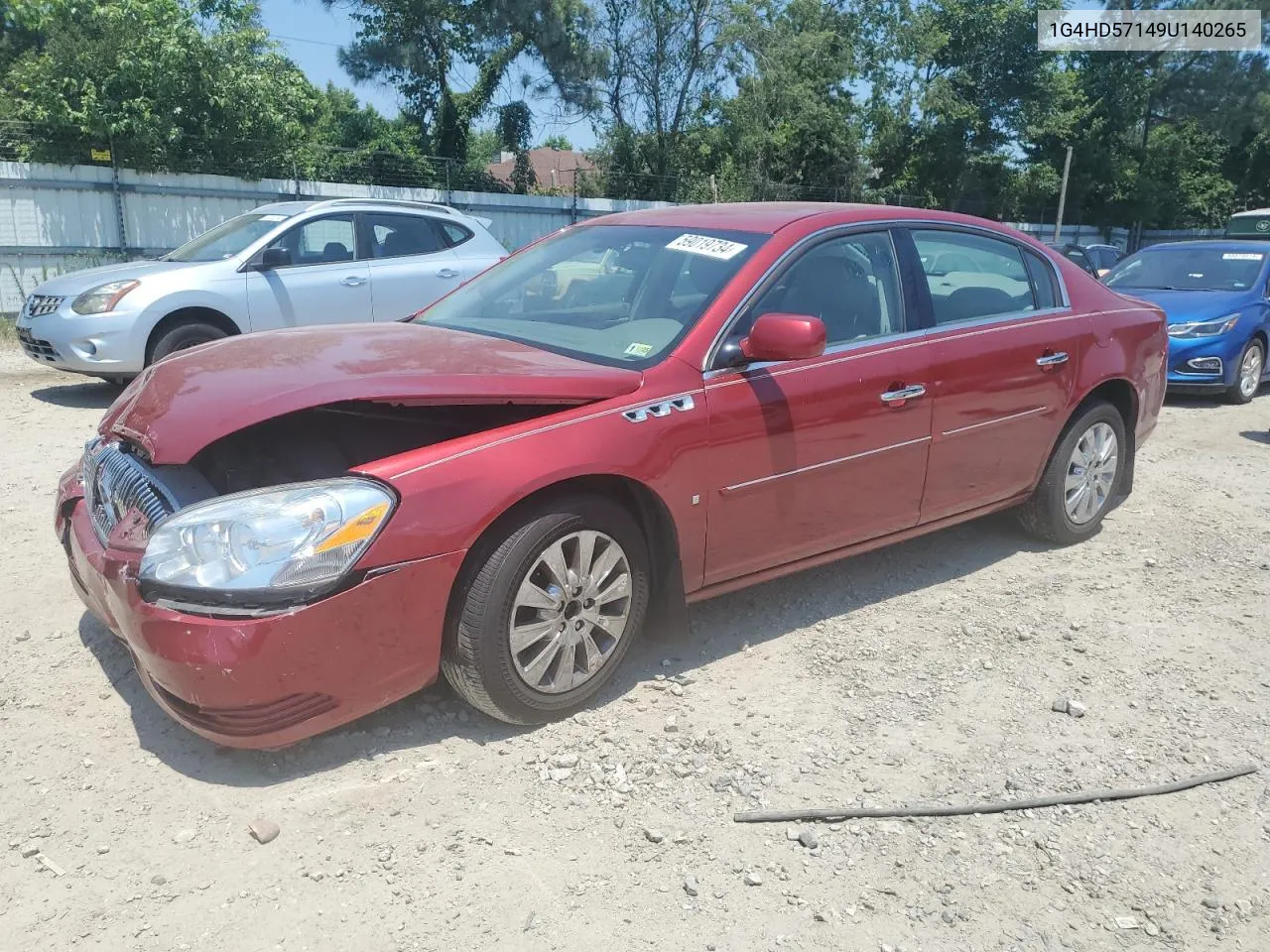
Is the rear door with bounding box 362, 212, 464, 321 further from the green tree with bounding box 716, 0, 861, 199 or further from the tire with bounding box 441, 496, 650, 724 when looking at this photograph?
the green tree with bounding box 716, 0, 861, 199

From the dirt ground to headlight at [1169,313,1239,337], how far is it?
5866mm

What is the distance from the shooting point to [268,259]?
870cm

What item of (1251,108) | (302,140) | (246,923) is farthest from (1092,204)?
(246,923)

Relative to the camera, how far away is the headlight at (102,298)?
820 cm

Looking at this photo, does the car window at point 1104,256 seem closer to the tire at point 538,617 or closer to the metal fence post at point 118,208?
the metal fence post at point 118,208

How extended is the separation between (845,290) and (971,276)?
0.88 meters

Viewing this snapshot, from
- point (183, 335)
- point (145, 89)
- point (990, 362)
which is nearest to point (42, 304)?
point (183, 335)

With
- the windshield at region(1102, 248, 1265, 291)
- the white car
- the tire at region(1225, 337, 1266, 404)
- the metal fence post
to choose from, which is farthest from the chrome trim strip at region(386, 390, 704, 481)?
the metal fence post

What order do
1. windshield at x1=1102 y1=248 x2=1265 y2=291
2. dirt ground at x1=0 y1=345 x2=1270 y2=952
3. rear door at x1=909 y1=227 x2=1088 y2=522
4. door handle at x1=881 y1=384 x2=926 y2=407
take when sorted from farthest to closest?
windshield at x1=1102 y1=248 x2=1265 y2=291 → rear door at x1=909 y1=227 x2=1088 y2=522 → door handle at x1=881 y1=384 x2=926 y2=407 → dirt ground at x1=0 y1=345 x2=1270 y2=952

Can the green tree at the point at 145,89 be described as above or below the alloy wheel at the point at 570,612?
above

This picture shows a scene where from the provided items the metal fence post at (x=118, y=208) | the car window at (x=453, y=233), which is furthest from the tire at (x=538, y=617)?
the metal fence post at (x=118, y=208)

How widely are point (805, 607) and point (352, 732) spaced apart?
2.03 m

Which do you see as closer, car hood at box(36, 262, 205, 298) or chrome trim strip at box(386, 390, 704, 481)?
chrome trim strip at box(386, 390, 704, 481)

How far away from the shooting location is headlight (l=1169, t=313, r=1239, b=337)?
31.3 feet
